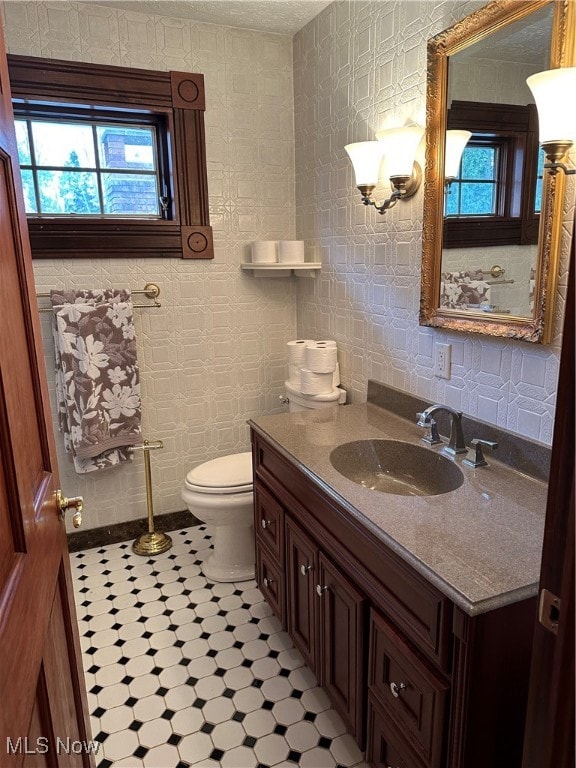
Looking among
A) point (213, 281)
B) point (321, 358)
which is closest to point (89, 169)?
point (213, 281)

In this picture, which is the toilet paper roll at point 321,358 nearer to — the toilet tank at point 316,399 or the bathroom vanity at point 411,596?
the toilet tank at point 316,399

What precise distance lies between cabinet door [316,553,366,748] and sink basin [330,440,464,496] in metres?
0.33

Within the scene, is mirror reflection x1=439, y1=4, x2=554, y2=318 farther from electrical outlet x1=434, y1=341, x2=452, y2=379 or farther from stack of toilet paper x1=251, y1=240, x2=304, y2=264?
stack of toilet paper x1=251, y1=240, x2=304, y2=264

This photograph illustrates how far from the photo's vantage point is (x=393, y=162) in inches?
70.7

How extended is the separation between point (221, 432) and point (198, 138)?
4.99 feet

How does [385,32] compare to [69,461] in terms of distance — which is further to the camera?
[69,461]

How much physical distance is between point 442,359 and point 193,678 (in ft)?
4.71

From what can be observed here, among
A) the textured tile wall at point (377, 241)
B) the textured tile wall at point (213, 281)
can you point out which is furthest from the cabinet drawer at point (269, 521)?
the textured tile wall at point (213, 281)

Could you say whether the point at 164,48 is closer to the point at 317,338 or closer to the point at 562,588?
the point at 317,338

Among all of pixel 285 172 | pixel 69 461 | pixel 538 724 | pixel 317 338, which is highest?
pixel 285 172

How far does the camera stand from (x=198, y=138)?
8.48ft

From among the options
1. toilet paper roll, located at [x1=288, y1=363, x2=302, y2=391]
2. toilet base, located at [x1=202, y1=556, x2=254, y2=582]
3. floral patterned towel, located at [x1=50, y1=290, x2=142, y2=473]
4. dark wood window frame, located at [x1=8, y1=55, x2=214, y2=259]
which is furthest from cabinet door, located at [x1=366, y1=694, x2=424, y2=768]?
dark wood window frame, located at [x1=8, y1=55, x2=214, y2=259]

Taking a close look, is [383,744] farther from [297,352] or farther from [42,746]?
[297,352]

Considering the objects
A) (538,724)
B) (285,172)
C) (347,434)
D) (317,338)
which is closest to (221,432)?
(317,338)
